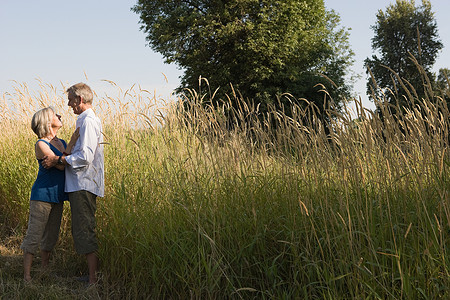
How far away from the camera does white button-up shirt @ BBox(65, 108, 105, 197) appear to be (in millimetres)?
4023

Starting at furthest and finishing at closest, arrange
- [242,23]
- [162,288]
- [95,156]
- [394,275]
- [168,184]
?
[242,23] → [95,156] → [168,184] → [162,288] → [394,275]

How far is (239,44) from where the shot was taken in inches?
860

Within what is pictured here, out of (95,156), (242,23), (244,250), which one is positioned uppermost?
(242,23)

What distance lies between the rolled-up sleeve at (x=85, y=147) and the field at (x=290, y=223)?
1.08 feet

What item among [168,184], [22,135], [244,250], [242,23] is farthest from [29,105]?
[242,23]

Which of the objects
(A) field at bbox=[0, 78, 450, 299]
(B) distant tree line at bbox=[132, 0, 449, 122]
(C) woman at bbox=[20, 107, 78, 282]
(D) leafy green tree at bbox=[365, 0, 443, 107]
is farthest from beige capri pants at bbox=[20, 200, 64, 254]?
(D) leafy green tree at bbox=[365, 0, 443, 107]

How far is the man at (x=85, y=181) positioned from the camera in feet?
13.3

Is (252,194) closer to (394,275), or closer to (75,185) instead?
(394,275)

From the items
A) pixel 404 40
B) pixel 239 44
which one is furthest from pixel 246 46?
pixel 404 40

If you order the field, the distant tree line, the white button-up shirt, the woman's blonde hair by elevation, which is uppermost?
the distant tree line

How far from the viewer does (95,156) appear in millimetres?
4195

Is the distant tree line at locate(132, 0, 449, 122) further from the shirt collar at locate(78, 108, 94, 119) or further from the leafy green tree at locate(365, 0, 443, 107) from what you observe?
the shirt collar at locate(78, 108, 94, 119)

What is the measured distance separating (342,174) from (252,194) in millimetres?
810

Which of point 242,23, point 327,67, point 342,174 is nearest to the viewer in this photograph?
point 342,174
